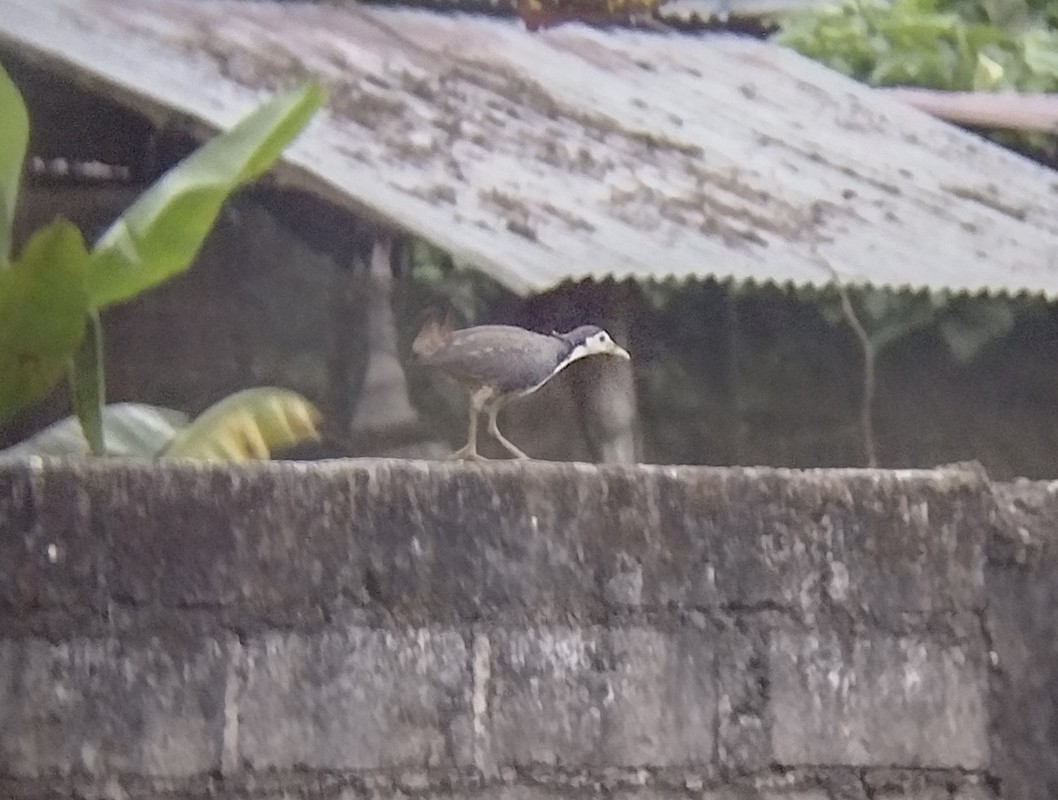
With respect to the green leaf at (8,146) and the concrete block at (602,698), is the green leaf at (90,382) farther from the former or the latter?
the concrete block at (602,698)

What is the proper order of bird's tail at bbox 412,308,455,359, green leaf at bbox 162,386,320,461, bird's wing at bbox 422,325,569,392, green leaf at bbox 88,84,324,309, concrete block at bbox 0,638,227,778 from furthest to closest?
bird's tail at bbox 412,308,455,359, bird's wing at bbox 422,325,569,392, green leaf at bbox 162,386,320,461, green leaf at bbox 88,84,324,309, concrete block at bbox 0,638,227,778

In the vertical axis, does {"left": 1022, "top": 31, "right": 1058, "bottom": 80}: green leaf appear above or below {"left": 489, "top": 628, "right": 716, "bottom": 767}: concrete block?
above

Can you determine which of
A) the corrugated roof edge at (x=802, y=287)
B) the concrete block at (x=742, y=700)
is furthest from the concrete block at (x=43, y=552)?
the corrugated roof edge at (x=802, y=287)

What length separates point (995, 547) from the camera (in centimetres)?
111

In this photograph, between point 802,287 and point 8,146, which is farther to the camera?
point 802,287

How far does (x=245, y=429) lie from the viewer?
4.13 feet

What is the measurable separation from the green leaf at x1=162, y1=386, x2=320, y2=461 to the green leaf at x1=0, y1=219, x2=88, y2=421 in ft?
0.62

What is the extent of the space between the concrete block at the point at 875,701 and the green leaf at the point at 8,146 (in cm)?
78

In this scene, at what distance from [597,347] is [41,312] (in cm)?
81

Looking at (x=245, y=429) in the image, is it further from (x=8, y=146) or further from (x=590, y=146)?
(x=590, y=146)

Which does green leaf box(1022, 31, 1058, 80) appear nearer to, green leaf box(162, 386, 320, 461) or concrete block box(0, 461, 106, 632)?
green leaf box(162, 386, 320, 461)

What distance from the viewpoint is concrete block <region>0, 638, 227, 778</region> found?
943 millimetres

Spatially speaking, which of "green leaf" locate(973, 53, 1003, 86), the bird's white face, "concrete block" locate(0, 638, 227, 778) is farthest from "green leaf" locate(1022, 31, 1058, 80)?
"concrete block" locate(0, 638, 227, 778)

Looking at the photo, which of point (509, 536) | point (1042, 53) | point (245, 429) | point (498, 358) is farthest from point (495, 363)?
point (1042, 53)
